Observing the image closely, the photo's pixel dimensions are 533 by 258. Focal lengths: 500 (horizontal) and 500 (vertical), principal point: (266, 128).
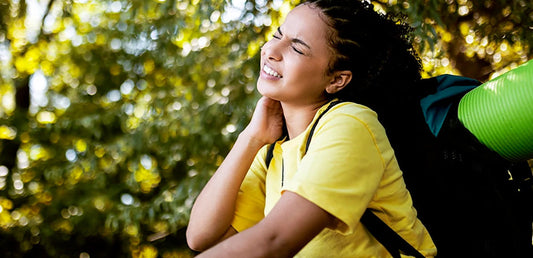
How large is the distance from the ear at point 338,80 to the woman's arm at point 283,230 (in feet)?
1.83

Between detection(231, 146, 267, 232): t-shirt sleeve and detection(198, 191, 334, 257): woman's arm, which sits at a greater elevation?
detection(198, 191, 334, 257): woman's arm

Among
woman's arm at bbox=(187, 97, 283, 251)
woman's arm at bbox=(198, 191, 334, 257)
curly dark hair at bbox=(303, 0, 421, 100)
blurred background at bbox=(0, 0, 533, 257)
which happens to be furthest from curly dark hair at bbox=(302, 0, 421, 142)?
blurred background at bbox=(0, 0, 533, 257)

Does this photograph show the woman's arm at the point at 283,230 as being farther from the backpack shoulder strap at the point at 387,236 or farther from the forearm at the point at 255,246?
the backpack shoulder strap at the point at 387,236

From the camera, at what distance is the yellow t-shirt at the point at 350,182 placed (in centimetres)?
106

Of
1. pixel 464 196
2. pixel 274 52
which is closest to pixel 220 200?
pixel 274 52

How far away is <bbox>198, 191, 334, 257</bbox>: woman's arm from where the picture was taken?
1053 millimetres

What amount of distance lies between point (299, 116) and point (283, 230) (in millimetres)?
568

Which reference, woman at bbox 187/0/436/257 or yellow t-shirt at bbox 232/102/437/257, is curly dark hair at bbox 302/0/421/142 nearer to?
woman at bbox 187/0/436/257

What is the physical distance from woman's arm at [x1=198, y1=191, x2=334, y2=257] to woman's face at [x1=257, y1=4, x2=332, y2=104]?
502mm

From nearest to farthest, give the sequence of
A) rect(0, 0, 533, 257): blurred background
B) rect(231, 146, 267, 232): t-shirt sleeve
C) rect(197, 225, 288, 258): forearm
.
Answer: rect(197, 225, 288, 258): forearm, rect(231, 146, 267, 232): t-shirt sleeve, rect(0, 0, 533, 257): blurred background

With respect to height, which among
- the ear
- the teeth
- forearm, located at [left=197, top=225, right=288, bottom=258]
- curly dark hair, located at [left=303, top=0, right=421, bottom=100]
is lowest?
forearm, located at [left=197, top=225, right=288, bottom=258]

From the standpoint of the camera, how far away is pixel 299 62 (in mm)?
1483

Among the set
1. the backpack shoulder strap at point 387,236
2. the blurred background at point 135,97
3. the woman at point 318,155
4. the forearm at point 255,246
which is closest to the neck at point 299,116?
the woman at point 318,155

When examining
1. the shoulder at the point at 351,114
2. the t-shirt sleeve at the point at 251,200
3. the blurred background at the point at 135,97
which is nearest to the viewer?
the shoulder at the point at 351,114
